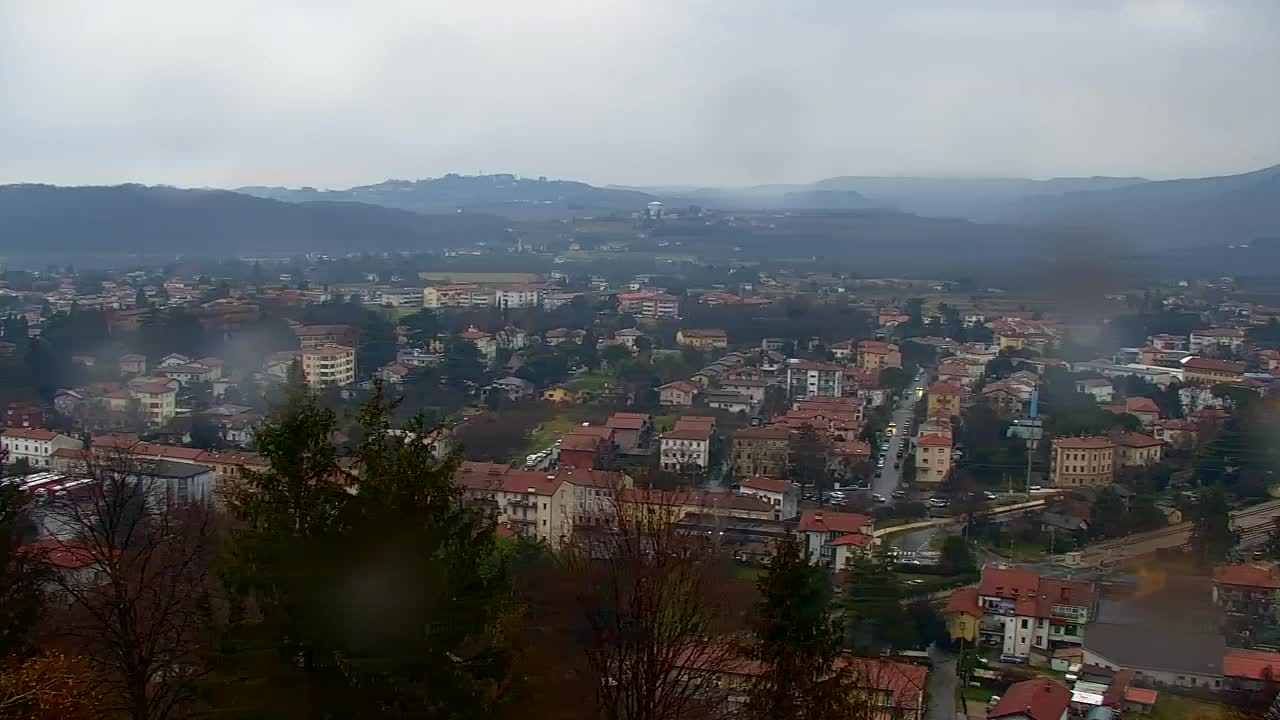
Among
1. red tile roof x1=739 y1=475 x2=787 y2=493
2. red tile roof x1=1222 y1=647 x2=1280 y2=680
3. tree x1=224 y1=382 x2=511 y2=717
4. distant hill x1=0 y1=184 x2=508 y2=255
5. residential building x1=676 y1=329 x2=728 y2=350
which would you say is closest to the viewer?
tree x1=224 y1=382 x2=511 y2=717

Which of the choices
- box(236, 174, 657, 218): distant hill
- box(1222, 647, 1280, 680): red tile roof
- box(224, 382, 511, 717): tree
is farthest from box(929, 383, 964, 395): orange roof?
box(236, 174, 657, 218): distant hill

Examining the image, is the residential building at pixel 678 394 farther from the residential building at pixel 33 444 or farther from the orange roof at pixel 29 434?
the orange roof at pixel 29 434

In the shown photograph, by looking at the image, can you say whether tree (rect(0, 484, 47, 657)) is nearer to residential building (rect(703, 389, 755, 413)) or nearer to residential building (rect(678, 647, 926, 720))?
residential building (rect(678, 647, 926, 720))

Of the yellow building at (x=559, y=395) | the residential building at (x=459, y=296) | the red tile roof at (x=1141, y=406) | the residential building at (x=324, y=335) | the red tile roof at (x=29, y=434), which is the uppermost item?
the residential building at (x=459, y=296)

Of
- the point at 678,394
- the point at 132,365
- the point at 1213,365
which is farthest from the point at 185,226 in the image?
the point at 1213,365

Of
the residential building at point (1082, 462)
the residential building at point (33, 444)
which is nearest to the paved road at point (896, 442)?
the residential building at point (1082, 462)

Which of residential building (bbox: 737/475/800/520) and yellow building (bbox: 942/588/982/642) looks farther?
residential building (bbox: 737/475/800/520)
